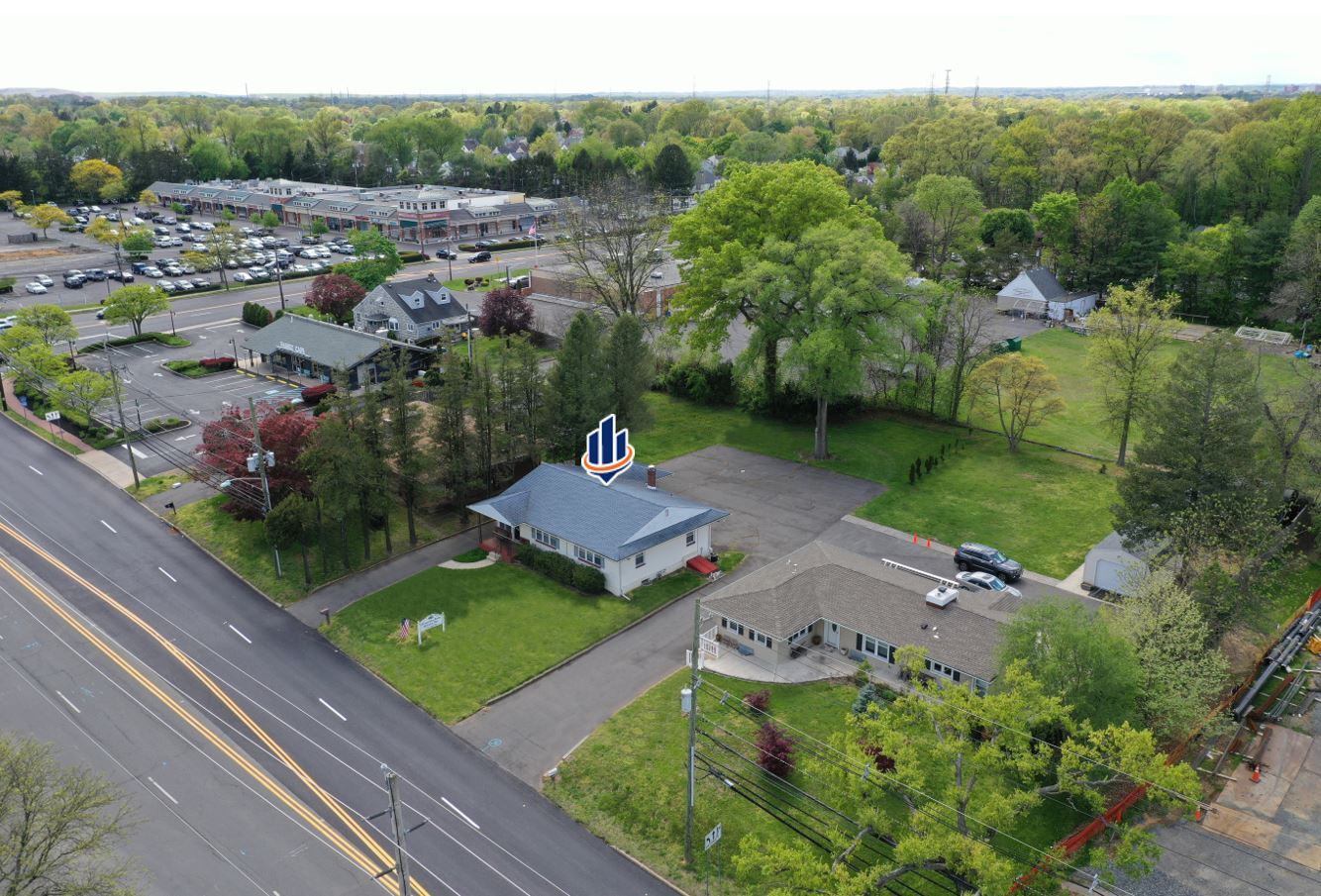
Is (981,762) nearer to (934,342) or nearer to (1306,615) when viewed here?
(1306,615)

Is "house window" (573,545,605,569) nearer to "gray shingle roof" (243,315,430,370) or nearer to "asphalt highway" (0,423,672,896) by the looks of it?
"asphalt highway" (0,423,672,896)

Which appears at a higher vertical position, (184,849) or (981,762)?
(981,762)

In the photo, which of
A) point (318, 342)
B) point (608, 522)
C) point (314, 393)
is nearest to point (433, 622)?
point (608, 522)

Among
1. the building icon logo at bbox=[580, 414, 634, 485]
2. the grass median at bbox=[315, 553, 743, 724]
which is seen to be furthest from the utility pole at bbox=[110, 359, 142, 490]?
the building icon logo at bbox=[580, 414, 634, 485]

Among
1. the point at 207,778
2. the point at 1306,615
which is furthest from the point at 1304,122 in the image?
the point at 207,778

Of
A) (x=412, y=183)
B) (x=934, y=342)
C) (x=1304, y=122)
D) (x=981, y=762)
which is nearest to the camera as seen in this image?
(x=981, y=762)

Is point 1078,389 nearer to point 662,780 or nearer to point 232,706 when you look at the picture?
point 662,780
